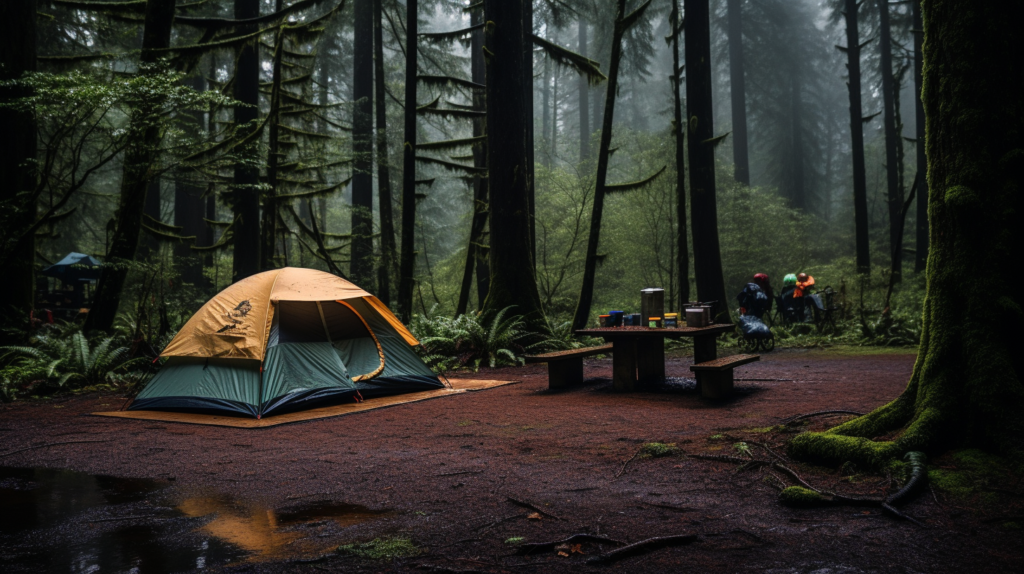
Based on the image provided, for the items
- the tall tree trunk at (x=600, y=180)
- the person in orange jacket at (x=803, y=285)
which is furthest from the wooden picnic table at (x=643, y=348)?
the person in orange jacket at (x=803, y=285)

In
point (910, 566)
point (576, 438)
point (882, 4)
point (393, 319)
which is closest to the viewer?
point (910, 566)

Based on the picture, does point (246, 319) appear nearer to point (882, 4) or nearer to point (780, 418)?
point (780, 418)

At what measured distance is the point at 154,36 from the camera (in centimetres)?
1158

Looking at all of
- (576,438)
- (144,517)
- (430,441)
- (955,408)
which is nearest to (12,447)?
(144,517)

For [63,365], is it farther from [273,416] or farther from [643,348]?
[643,348]

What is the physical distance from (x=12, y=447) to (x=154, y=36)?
27.6ft

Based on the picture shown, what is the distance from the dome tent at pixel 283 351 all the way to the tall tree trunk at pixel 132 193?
155 inches

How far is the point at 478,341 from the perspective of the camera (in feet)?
39.4

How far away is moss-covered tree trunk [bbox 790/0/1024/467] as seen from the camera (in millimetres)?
3713

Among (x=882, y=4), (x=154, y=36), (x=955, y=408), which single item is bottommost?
(x=955, y=408)

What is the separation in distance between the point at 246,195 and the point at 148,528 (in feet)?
37.5

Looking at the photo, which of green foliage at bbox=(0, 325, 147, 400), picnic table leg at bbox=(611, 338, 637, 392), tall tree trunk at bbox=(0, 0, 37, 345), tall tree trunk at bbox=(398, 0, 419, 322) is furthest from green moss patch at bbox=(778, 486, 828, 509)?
tall tree trunk at bbox=(0, 0, 37, 345)

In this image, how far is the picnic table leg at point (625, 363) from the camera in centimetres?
827

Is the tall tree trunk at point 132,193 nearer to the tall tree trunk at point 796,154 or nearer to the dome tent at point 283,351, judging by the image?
the dome tent at point 283,351
